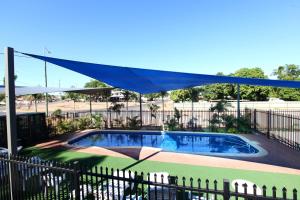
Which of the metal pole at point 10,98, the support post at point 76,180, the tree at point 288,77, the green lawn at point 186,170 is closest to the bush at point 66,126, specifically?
the green lawn at point 186,170

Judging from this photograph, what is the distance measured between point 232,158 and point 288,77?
161 feet

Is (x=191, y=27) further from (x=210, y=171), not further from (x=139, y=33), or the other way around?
(x=210, y=171)

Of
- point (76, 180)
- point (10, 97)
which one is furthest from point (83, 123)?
point (76, 180)

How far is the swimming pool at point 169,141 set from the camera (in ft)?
41.2

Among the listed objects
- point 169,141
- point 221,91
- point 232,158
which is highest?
point 221,91

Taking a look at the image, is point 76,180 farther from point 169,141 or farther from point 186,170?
point 169,141

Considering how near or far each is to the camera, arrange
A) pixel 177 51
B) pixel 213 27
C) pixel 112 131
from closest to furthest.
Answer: pixel 112 131
pixel 213 27
pixel 177 51

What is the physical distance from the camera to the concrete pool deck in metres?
7.94

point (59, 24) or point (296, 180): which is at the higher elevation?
point (59, 24)

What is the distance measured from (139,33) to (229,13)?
968 cm

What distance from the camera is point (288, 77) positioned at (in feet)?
169

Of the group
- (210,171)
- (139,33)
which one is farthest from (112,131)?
(139,33)

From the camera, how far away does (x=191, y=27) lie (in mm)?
19344

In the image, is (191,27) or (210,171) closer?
(210,171)
